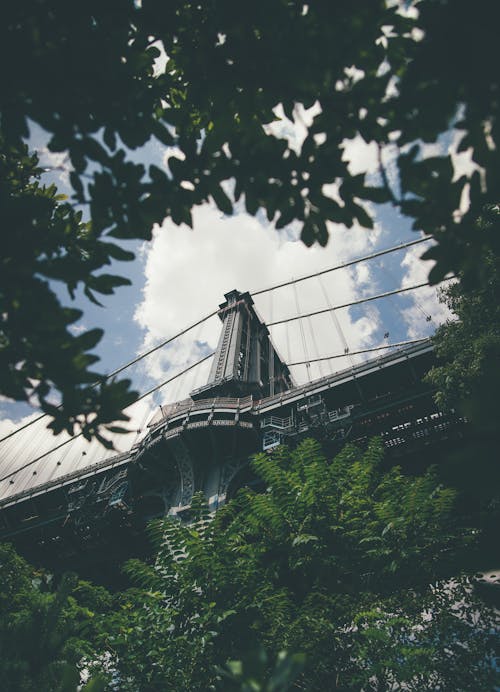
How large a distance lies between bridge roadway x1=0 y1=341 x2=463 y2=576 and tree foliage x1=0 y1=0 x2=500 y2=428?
15765mm

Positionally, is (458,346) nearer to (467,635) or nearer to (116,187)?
(467,635)

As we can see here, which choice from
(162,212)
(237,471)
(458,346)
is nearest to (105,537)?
(237,471)

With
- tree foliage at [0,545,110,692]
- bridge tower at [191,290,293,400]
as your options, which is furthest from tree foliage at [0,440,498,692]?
bridge tower at [191,290,293,400]

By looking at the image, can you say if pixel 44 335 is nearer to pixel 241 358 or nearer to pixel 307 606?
pixel 307 606

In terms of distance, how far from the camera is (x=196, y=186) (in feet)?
8.74

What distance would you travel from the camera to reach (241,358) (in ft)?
→ 98.2

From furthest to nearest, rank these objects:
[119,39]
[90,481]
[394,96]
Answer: [90,481] → [119,39] → [394,96]

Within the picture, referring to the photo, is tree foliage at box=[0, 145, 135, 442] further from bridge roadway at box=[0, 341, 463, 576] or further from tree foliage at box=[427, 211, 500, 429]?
bridge roadway at box=[0, 341, 463, 576]

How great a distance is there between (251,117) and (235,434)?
701 inches

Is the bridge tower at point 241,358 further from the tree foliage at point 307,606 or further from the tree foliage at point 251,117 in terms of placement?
the tree foliage at point 251,117

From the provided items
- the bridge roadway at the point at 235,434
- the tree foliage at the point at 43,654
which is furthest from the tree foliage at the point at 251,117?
the bridge roadway at the point at 235,434

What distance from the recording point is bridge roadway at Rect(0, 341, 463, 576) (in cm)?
1784

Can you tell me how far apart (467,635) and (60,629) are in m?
5.78

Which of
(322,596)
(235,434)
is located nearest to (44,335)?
(322,596)
